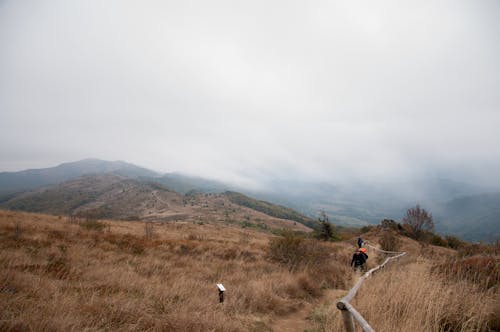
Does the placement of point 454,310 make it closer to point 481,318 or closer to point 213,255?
point 481,318

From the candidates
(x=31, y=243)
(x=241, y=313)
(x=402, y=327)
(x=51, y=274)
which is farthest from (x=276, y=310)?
→ (x=31, y=243)

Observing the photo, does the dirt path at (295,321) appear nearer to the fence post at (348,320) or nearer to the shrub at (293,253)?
the fence post at (348,320)

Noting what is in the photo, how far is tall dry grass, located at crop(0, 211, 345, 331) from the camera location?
3.60 m

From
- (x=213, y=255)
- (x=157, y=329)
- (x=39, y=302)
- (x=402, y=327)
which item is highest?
A: (x=402, y=327)

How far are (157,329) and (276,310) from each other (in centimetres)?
415

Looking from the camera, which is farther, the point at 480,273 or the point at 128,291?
the point at 480,273

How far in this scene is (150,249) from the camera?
1193 cm

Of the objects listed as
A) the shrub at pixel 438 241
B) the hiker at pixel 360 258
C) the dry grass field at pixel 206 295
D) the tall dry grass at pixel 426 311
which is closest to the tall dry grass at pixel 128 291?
the dry grass field at pixel 206 295

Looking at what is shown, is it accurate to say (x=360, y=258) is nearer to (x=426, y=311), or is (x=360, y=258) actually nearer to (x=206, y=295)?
(x=426, y=311)

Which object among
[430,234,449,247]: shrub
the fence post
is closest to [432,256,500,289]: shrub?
the fence post

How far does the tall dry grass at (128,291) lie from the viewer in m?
3.60

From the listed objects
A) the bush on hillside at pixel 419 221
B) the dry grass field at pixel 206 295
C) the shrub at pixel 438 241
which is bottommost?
the shrub at pixel 438 241

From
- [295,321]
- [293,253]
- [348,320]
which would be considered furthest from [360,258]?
[348,320]

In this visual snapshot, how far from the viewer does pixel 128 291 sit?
554cm
